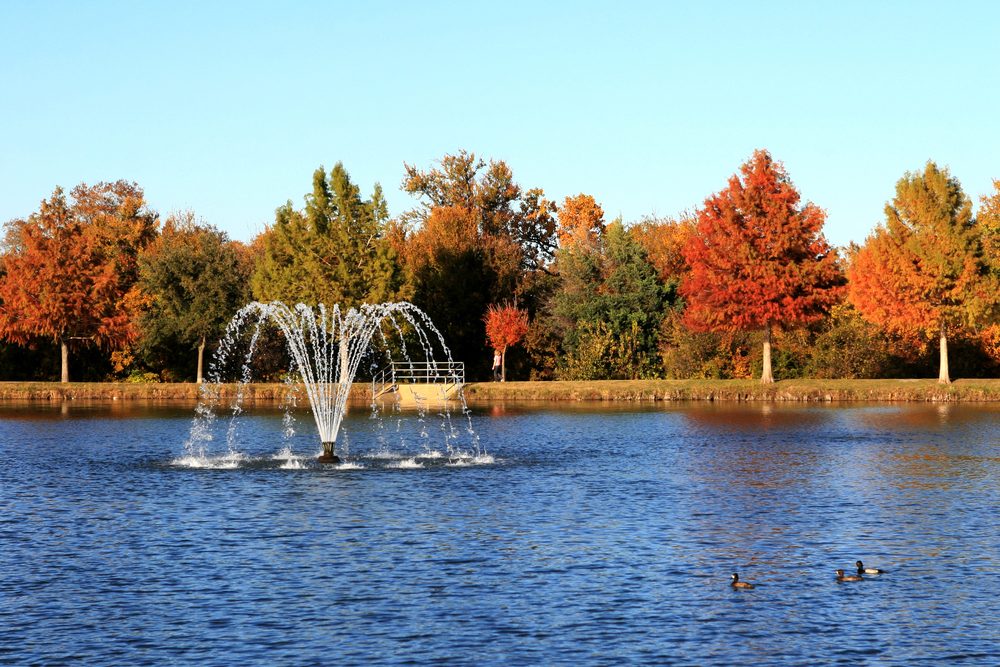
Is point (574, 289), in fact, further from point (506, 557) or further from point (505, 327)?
point (506, 557)

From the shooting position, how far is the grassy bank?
240 feet

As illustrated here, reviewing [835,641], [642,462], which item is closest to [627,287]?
[642,462]

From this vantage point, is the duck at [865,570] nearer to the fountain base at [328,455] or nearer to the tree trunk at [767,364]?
the fountain base at [328,455]

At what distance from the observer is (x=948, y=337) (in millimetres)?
79875

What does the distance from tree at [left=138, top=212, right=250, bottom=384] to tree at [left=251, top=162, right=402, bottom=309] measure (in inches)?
146

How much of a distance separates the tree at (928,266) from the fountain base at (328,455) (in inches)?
1768

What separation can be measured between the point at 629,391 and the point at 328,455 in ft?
131

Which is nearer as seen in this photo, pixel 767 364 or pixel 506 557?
pixel 506 557

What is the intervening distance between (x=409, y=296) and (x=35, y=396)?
83.3 feet

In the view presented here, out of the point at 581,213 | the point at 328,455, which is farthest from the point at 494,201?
the point at 328,455

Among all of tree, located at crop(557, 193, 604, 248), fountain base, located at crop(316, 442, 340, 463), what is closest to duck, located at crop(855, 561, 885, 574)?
fountain base, located at crop(316, 442, 340, 463)

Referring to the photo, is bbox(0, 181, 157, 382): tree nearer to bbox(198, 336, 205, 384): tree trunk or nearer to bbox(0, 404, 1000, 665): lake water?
bbox(198, 336, 205, 384): tree trunk

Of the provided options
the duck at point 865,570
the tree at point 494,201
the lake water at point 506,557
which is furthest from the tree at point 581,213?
the duck at point 865,570

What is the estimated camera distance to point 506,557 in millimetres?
23125
